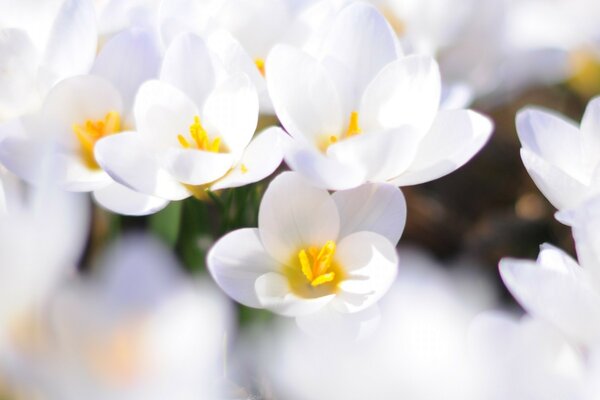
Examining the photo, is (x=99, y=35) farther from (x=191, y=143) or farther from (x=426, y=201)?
(x=426, y=201)

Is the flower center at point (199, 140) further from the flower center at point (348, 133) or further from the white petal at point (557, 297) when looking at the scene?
the white petal at point (557, 297)

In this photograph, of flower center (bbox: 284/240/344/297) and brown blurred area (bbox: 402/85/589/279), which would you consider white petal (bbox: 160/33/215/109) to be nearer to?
flower center (bbox: 284/240/344/297)

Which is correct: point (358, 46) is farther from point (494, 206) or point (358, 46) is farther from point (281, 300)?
point (494, 206)

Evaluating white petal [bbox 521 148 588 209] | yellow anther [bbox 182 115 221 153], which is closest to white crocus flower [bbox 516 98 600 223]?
white petal [bbox 521 148 588 209]

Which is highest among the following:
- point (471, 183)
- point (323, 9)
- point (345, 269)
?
point (323, 9)

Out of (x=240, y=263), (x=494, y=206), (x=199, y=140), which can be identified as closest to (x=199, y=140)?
(x=199, y=140)

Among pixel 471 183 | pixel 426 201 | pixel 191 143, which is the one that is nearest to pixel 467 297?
pixel 191 143
